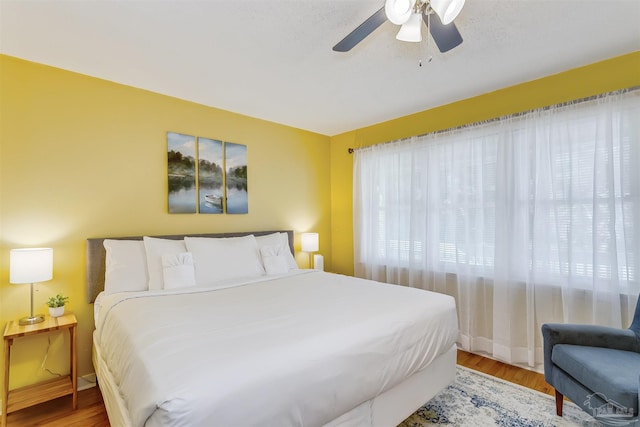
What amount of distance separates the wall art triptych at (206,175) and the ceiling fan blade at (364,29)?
2.01 m

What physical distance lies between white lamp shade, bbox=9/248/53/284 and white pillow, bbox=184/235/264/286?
987 millimetres

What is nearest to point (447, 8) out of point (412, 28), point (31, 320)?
point (412, 28)

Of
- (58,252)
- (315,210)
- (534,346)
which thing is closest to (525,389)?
(534,346)

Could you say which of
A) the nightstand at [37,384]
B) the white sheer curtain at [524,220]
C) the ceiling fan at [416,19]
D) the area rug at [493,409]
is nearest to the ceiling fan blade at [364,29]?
the ceiling fan at [416,19]

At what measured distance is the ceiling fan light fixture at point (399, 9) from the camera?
1442 millimetres

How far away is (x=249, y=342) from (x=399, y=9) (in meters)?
1.77

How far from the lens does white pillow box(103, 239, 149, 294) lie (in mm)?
2373

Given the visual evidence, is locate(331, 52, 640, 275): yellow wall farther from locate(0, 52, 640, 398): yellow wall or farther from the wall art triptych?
the wall art triptych

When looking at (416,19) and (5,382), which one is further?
(5,382)

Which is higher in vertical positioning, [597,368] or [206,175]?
[206,175]

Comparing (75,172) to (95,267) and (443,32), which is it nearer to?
(95,267)

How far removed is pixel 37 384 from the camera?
2248 millimetres

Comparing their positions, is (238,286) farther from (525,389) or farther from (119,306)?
(525,389)

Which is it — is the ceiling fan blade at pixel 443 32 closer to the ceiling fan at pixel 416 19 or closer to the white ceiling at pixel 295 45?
the ceiling fan at pixel 416 19
